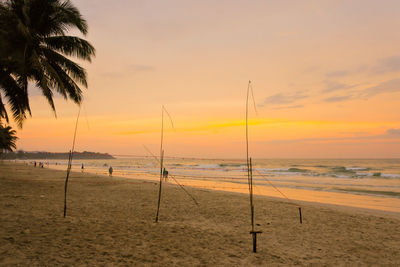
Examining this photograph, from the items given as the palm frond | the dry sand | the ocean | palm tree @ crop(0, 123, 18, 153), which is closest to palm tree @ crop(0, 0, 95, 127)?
the palm frond

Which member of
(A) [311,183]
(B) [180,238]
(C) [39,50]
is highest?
(C) [39,50]

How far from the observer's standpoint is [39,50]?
1198 centimetres

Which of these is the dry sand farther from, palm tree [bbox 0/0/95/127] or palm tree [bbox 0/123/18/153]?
palm tree [bbox 0/123/18/153]

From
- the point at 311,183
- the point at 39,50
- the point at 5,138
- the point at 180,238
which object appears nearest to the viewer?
the point at 180,238

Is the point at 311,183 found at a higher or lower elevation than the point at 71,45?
lower

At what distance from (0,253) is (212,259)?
402 cm

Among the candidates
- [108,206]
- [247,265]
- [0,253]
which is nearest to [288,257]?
[247,265]

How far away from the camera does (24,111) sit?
14.3 meters

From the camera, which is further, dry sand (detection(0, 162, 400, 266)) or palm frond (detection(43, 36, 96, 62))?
palm frond (detection(43, 36, 96, 62))

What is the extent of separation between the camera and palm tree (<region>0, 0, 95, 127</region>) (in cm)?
1049

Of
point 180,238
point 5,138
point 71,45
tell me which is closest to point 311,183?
point 180,238

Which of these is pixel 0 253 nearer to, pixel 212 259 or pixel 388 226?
pixel 212 259

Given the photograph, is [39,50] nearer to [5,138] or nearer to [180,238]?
[180,238]

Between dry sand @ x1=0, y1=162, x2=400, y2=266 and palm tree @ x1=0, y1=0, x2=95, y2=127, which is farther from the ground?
palm tree @ x1=0, y1=0, x2=95, y2=127
